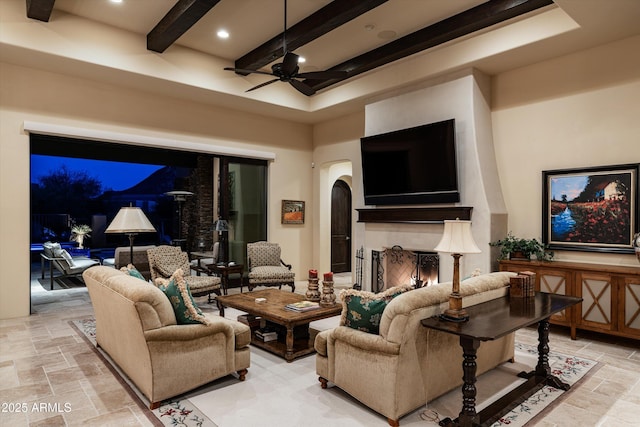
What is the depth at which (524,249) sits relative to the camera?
4.94 m

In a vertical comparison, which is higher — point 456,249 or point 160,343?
point 456,249

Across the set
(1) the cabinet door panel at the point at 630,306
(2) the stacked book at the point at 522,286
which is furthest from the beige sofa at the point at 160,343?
(1) the cabinet door panel at the point at 630,306

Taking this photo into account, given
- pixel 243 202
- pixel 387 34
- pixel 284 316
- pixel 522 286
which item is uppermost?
pixel 387 34

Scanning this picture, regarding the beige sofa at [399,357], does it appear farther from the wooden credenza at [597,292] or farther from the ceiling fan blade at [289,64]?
the ceiling fan blade at [289,64]

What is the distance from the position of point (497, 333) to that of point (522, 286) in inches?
45.8

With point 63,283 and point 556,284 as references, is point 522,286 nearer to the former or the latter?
point 556,284

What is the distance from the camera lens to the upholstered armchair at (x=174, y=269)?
18.2 ft

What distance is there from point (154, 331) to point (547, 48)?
5.30m

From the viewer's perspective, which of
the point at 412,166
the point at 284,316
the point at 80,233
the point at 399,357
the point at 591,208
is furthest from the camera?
the point at 80,233

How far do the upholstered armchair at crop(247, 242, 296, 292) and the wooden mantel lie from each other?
5.38ft

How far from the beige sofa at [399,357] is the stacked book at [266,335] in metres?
1.16

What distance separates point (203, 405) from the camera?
2.91m

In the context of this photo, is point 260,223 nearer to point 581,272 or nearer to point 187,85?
point 187,85

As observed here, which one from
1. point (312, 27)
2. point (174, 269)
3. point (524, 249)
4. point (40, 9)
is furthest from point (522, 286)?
point (40, 9)
